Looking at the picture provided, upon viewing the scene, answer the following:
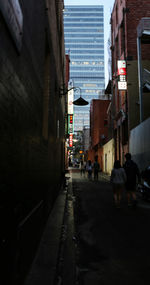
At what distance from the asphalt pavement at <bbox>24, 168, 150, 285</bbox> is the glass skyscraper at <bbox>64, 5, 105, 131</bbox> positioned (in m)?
125

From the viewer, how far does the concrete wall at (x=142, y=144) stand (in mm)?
13275

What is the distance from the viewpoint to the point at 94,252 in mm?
3992

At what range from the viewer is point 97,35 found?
144625 mm

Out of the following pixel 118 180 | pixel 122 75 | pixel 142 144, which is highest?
pixel 122 75

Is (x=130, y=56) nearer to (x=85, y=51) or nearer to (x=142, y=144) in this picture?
(x=142, y=144)

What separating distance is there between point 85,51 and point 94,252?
150m

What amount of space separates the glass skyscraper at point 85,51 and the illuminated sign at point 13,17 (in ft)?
421

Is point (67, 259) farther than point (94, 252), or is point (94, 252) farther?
point (94, 252)

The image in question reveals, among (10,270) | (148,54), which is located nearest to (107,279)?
(10,270)

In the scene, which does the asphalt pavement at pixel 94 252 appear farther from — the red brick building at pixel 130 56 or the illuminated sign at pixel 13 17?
the red brick building at pixel 130 56

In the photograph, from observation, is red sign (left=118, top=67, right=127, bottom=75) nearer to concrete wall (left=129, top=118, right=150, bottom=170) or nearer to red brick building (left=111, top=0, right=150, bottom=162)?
red brick building (left=111, top=0, right=150, bottom=162)

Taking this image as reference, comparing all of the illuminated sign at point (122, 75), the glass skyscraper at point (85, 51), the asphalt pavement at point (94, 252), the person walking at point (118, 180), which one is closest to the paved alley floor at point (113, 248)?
the asphalt pavement at point (94, 252)

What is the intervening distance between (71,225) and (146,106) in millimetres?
17069

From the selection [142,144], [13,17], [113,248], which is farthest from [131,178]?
[13,17]
